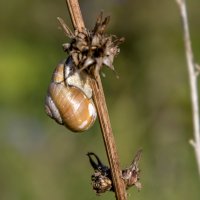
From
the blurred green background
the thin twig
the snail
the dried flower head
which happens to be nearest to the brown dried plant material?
the thin twig

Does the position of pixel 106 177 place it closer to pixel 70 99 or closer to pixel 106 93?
pixel 70 99

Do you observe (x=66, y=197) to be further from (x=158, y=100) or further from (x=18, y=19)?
(x=18, y=19)

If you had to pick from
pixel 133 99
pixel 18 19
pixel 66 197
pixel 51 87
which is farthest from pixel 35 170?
pixel 51 87

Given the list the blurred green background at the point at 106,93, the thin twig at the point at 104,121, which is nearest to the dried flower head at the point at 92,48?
the thin twig at the point at 104,121

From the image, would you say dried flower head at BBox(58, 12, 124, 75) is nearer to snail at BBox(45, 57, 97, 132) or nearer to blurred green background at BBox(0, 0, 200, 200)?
snail at BBox(45, 57, 97, 132)

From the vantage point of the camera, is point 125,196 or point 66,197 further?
point 66,197
